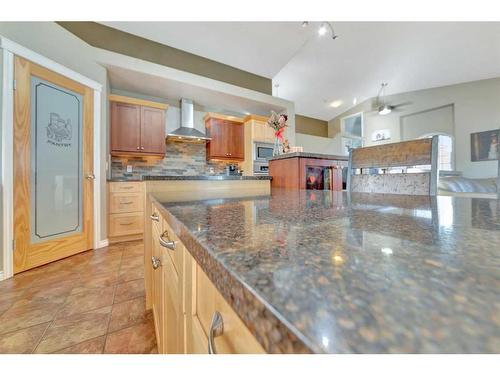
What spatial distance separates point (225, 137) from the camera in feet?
12.8

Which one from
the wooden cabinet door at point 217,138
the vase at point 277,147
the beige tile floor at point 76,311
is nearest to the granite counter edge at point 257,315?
the beige tile floor at point 76,311

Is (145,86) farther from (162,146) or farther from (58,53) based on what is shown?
(58,53)

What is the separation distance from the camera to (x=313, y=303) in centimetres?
13

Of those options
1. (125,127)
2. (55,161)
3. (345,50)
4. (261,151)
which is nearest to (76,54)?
(125,127)

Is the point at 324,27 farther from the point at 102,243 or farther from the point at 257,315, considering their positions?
the point at 102,243

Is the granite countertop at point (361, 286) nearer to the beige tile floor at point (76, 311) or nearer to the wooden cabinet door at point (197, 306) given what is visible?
the wooden cabinet door at point (197, 306)

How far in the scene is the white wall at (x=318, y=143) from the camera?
6.09 metres

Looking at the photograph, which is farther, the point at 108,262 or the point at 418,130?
the point at 418,130

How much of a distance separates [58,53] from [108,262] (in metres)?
2.08

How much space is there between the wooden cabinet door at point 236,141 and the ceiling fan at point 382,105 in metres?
3.68

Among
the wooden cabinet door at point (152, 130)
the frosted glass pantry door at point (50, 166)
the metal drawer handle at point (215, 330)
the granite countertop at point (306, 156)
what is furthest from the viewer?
the wooden cabinet door at point (152, 130)

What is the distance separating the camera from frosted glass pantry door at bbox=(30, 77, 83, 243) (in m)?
1.85
